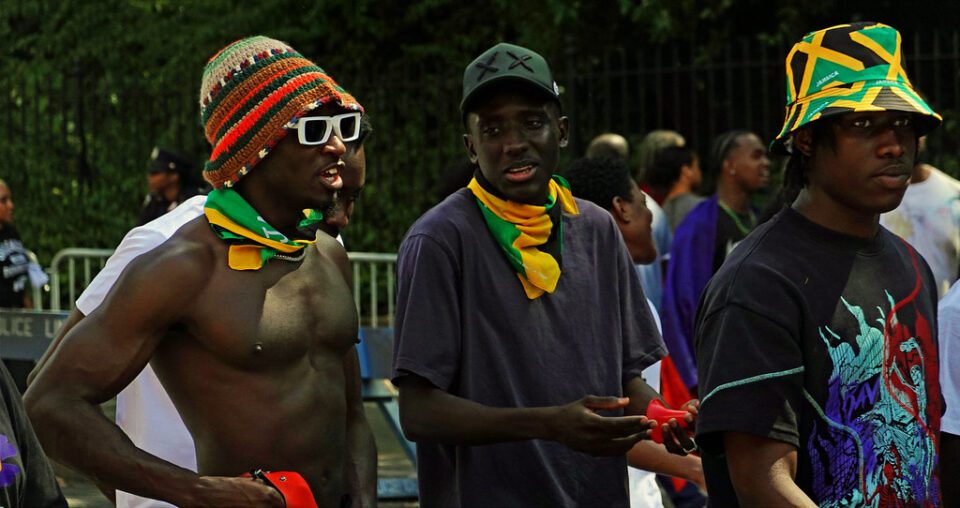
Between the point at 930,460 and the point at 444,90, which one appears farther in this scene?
the point at 444,90

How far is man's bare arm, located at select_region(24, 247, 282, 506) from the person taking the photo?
3.74 meters

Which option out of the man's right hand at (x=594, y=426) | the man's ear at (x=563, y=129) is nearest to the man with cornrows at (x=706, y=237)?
the man's ear at (x=563, y=129)

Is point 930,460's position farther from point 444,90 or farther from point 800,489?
point 444,90

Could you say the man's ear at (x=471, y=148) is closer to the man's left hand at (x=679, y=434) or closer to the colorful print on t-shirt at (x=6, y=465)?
the man's left hand at (x=679, y=434)

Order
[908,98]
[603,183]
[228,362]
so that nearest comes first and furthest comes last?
[908,98], [228,362], [603,183]

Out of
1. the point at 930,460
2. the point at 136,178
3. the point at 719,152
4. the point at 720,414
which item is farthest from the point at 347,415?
the point at 136,178

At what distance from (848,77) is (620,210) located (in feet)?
8.22

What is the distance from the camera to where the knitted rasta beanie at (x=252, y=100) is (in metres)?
4.09

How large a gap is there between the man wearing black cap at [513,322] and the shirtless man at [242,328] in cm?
27

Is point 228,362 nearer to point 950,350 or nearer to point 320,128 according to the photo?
point 320,128

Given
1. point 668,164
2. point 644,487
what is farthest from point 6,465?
point 668,164

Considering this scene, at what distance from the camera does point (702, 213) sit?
30.0 ft

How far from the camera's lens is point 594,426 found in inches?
161

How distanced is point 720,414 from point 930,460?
588 millimetres
